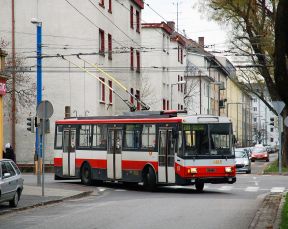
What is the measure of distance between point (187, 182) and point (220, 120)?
8.47ft

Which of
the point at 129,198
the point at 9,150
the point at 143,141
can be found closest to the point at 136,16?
the point at 9,150

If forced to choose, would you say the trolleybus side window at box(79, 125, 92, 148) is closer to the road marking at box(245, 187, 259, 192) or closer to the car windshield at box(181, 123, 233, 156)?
the car windshield at box(181, 123, 233, 156)

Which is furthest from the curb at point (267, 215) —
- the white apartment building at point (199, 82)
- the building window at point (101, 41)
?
the white apartment building at point (199, 82)

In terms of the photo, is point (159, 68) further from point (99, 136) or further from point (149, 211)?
point (149, 211)

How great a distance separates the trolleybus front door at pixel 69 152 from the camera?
31.4m

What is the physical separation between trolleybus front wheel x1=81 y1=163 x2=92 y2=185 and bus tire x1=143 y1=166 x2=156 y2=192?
3939mm

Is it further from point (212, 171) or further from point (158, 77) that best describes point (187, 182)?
point (158, 77)

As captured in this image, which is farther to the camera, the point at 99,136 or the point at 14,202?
the point at 99,136

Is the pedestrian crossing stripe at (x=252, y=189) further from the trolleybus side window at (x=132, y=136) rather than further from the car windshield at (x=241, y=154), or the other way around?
the car windshield at (x=241, y=154)

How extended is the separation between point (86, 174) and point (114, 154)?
2.65 meters

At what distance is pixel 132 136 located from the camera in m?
28.0

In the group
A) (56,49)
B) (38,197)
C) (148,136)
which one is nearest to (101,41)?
(56,49)

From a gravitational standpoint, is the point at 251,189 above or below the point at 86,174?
below

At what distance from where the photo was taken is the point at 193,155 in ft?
83.5
